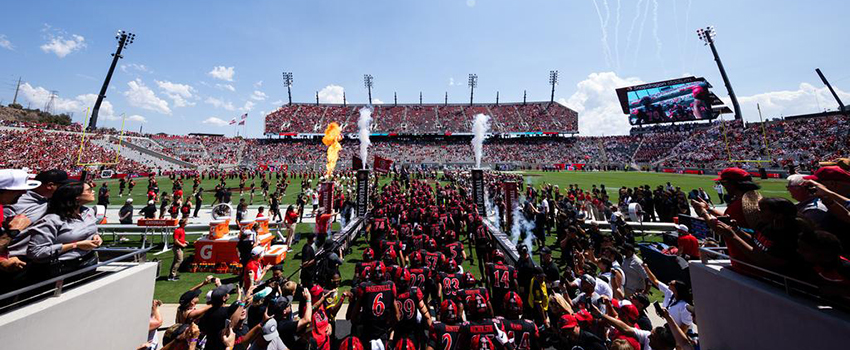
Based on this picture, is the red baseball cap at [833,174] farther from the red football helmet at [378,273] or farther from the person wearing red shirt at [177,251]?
the person wearing red shirt at [177,251]

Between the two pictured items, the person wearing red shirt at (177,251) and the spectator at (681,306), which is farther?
the person wearing red shirt at (177,251)

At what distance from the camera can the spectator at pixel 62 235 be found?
269 cm

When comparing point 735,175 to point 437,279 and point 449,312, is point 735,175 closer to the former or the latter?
point 449,312

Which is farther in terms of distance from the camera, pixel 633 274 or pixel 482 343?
pixel 633 274

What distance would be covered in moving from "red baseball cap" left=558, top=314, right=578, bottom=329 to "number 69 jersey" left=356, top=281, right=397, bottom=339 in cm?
222

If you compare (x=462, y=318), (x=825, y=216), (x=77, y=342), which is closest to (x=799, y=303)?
(x=825, y=216)

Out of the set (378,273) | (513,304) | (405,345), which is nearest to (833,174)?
(513,304)

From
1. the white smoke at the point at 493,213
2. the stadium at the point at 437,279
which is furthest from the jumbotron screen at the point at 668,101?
the stadium at the point at 437,279

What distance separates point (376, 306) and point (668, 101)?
7674 cm

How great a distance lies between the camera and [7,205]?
9.34 feet

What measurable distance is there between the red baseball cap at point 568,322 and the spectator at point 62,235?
481cm

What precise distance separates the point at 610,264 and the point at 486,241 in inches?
117

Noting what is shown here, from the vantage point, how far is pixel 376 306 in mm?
4242

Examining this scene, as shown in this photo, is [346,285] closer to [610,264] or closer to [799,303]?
[610,264]
